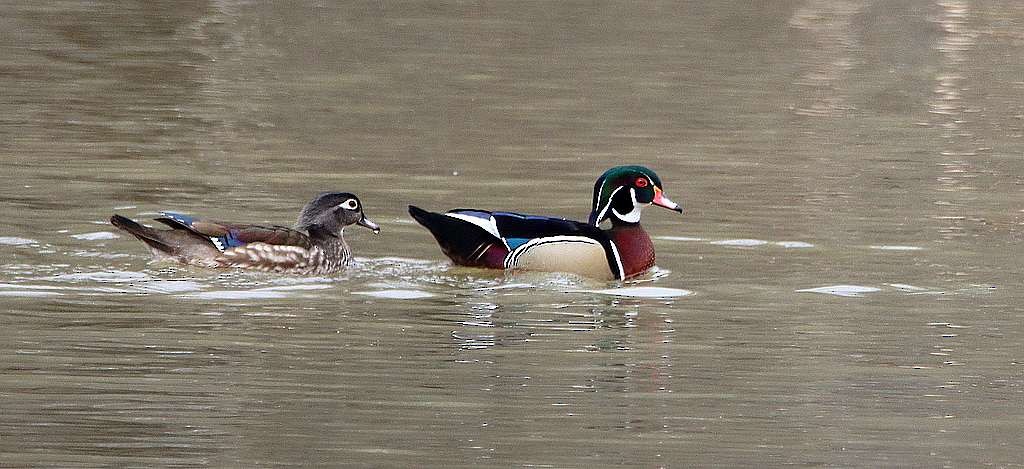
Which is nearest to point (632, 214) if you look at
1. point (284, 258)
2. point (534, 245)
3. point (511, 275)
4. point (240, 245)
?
point (534, 245)

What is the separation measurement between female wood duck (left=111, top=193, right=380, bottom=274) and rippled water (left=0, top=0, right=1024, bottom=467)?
0.56 feet

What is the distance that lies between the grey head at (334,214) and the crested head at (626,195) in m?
1.36

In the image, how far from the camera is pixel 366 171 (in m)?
16.5

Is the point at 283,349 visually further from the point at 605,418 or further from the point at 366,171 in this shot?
the point at 366,171

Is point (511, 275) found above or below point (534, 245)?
below

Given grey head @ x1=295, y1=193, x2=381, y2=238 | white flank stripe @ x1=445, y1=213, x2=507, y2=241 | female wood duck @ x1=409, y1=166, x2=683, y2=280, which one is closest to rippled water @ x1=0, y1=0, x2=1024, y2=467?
female wood duck @ x1=409, y1=166, x2=683, y2=280

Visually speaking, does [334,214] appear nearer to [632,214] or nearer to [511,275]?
[511,275]

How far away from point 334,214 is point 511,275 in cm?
112

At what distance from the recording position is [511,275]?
498 inches

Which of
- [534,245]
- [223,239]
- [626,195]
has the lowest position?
[534,245]

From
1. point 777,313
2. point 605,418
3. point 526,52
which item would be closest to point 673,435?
point 605,418

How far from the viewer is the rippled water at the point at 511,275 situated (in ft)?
27.8

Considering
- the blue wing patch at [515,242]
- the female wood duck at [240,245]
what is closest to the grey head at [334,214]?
the female wood duck at [240,245]

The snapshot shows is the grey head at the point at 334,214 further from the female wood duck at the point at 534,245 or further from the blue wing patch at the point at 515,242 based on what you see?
the blue wing patch at the point at 515,242
